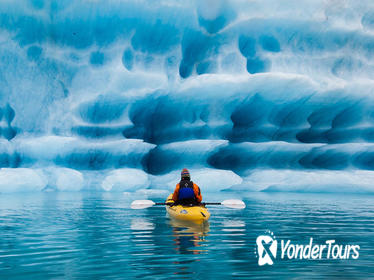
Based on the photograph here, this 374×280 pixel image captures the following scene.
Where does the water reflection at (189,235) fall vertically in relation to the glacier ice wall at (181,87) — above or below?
below

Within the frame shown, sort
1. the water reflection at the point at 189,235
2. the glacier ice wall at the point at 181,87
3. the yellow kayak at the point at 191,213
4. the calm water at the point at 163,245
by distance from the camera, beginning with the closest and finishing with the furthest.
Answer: the calm water at the point at 163,245
the water reflection at the point at 189,235
the yellow kayak at the point at 191,213
the glacier ice wall at the point at 181,87

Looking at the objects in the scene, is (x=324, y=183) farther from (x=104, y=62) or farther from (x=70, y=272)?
(x=70, y=272)

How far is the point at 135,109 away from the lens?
1998cm

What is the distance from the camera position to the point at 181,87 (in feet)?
63.8

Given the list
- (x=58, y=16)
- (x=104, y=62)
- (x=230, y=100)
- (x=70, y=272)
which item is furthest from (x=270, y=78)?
(x=70, y=272)

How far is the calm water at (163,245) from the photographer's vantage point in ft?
14.0

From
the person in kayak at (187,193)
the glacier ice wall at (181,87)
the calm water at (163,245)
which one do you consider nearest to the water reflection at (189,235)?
the calm water at (163,245)

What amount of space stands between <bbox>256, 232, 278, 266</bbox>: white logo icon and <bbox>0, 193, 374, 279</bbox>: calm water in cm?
10

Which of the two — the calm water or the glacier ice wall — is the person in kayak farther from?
the glacier ice wall

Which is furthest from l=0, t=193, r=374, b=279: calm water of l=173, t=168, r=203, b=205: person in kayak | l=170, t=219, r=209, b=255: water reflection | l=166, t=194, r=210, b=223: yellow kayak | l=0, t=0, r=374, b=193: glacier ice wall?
l=0, t=0, r=374, b=193: glacier ice wall

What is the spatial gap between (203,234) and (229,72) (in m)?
14.0

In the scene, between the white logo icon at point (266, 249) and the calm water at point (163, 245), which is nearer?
the calm water at point (163, 245)

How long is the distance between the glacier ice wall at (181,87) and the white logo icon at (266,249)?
40.9ft

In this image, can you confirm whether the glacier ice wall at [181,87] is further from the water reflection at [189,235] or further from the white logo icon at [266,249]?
the white logo icon at [266,249]
